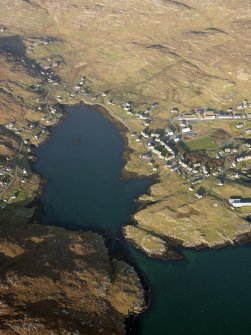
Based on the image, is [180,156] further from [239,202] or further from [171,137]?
[239,202]

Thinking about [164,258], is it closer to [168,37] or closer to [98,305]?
[98,305]

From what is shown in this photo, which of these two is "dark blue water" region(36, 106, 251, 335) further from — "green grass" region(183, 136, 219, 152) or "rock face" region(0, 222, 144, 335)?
"green grass" region(183, 136, 219, 152)

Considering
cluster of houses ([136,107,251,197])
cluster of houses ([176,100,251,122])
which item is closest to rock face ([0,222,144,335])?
cluster of houses ([136,107,251,197])

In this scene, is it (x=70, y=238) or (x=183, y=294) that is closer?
(x=183, y=294)

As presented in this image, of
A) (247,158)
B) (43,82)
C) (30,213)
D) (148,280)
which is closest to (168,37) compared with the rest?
(43,82)

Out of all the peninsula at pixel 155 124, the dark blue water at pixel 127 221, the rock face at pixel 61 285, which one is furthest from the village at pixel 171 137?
the rock face at pixel 61 285
